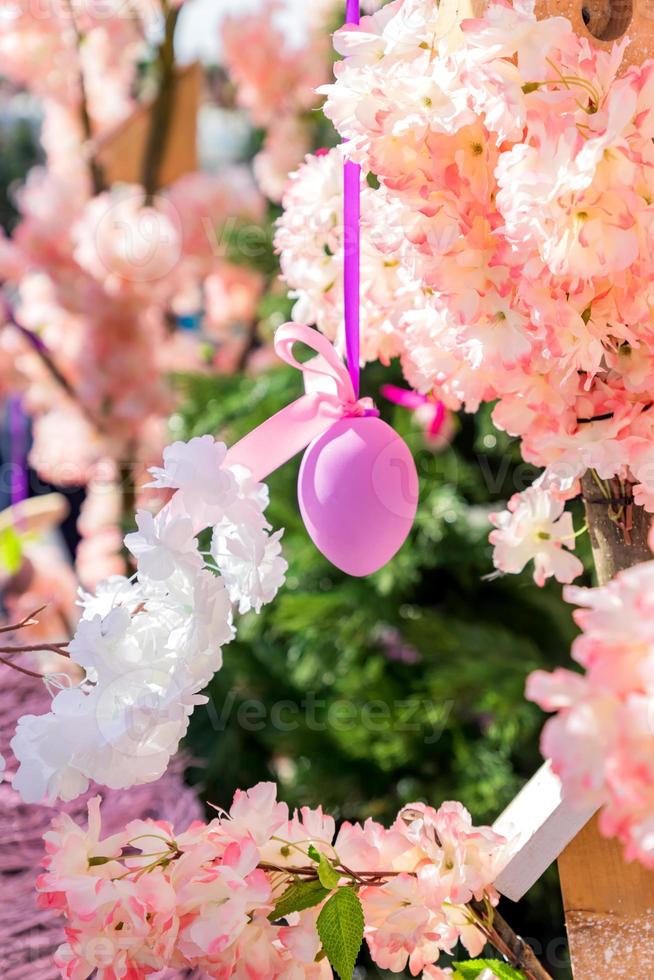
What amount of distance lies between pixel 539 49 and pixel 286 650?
91cm

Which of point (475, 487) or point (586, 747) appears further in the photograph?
point (475, 487)

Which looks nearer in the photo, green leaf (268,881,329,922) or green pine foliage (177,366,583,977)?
green leaf (268,881,329,922)

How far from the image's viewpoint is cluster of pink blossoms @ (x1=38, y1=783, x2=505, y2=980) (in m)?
0.37

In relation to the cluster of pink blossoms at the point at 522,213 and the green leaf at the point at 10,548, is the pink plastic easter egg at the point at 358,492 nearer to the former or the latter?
the cluster of pink blossoms at the point at 522,213

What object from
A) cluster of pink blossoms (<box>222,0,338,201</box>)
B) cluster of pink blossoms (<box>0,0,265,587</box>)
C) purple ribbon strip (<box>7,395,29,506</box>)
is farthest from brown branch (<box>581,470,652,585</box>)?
purple ribbon strip (<box>7,395,29,506</box>)

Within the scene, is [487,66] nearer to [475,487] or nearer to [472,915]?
[472,915]

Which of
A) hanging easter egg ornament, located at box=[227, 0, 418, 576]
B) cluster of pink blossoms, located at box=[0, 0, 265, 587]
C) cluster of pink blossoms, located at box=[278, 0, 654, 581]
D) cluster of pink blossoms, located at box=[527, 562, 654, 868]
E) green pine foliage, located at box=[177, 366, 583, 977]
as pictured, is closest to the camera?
cluster of pink blossoms, located at box=[527, 562, 654, 868]

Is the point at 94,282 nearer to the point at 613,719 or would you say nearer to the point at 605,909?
the point at 605,909

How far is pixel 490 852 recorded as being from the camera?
42 centimetres

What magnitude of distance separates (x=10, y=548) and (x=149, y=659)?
0.99m

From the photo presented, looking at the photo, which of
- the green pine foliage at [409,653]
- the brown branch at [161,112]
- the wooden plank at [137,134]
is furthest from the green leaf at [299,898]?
the wooden plank at [137,134]

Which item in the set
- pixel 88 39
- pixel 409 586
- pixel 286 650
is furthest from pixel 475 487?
pixel 88 39

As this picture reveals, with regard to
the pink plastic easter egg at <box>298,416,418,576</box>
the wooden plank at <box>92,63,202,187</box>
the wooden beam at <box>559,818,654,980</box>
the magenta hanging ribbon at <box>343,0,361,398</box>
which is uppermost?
the magenta hanging ribbon at <box>343,0,361,398</box>

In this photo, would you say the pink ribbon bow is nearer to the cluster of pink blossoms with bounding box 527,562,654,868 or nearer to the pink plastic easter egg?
the pink plastic easter egg
